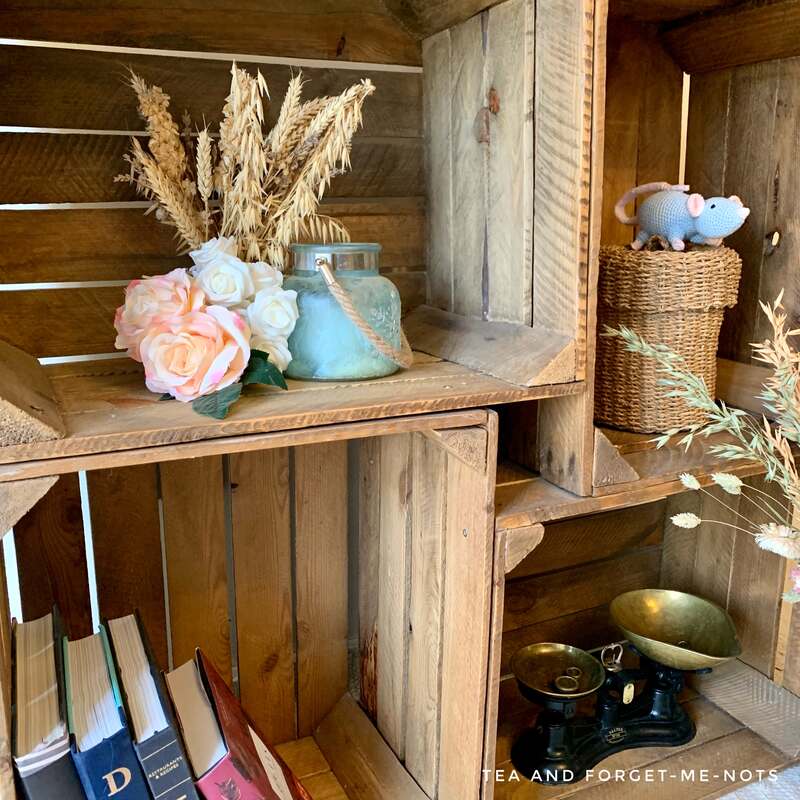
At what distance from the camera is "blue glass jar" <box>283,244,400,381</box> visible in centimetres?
100

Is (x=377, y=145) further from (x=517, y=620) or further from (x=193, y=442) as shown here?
(x=517, y=620)

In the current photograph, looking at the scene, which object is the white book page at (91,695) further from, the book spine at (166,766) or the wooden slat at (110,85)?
the wooden slat at (110,85)

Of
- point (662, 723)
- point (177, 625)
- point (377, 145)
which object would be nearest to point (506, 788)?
point (662, 723)

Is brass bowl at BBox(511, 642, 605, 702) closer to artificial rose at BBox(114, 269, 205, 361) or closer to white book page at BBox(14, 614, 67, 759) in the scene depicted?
white book page at BBox(14, 614, 67, 759)

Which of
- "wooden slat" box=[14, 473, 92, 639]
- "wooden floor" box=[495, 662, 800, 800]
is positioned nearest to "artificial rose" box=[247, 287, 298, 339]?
"wooden slat" box=[14, 473, 92, 639]

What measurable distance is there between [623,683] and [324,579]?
0.55 m

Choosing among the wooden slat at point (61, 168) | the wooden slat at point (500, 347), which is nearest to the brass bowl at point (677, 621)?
the wooden slat at point (500, 347)

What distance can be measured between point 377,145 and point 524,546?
653 millimetres

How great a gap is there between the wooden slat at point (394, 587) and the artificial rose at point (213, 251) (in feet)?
1.27

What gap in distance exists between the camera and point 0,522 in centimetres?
77

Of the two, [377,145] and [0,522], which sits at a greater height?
[377,145]

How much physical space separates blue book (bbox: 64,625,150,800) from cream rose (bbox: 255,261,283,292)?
52cm

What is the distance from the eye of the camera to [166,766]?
38.5 inches

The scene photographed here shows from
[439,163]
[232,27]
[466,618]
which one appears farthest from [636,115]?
[466,618]
